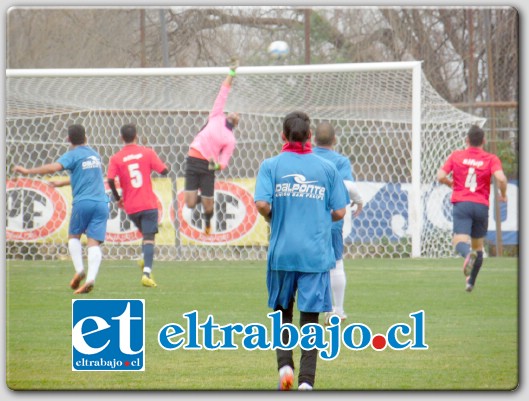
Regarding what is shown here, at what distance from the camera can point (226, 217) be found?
1554cm

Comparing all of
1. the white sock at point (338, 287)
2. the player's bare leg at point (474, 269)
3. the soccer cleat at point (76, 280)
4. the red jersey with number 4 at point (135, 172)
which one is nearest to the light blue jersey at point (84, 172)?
the soccer cleat at point (76, 280)

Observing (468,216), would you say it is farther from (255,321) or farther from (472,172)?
(255,321)

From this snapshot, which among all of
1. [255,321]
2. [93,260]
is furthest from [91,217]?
[255,321]

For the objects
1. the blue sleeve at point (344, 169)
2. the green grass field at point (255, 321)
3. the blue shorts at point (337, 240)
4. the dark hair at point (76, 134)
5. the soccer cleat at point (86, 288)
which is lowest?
the green grass field at point (255, 321)

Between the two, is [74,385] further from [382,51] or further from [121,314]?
[382,51]

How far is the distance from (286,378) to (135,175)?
18.4ft

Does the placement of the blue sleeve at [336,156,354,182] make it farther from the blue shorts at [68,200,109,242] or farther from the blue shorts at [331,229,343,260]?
the blue shorts at [68,200,109,242]

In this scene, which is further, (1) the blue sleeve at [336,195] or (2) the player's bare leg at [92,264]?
(2) the player's bare leg at [92,264]

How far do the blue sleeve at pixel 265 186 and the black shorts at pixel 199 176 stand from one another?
22.1 feet

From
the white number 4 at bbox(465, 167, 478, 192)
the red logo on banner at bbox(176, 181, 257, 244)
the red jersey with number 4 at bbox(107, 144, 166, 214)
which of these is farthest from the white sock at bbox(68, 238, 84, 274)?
the red logo on banner at bbox(176, 181, 257, 244)

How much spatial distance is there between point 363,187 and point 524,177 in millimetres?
9551

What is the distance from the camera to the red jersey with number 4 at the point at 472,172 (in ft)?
34.2

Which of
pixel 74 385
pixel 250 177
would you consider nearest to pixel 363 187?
pixel 250 177

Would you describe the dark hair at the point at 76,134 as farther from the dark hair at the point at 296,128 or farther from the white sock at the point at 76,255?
the dark hair at the point at 296,128
